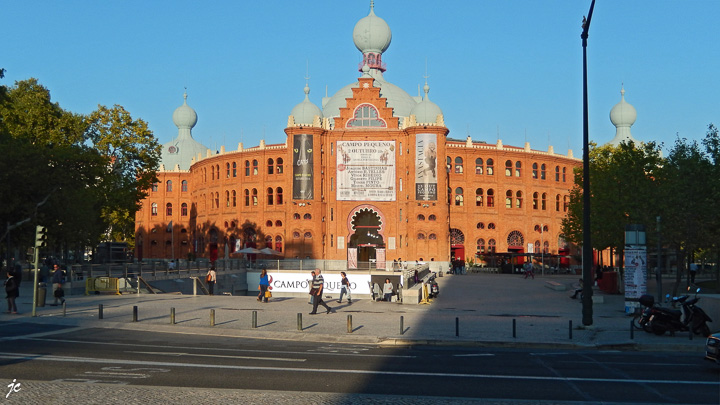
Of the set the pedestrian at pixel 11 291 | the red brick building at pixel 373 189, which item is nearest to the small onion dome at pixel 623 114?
the red brick building at pixel 373 189

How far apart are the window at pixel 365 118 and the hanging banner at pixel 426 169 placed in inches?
199

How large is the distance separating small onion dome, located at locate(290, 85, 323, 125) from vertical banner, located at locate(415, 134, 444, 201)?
11.6 m

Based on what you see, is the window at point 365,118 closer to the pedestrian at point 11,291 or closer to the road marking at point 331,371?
the pedestrian at point 11,291

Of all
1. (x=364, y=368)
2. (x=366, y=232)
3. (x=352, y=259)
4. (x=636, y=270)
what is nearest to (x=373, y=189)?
(x=366, y=232)

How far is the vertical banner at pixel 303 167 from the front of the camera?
6931 centimetres

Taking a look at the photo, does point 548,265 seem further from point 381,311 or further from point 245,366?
point 245,366

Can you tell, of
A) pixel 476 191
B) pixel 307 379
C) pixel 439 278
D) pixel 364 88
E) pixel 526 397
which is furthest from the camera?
pixel 476 191

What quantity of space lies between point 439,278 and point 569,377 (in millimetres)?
45463

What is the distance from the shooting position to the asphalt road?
12752mm

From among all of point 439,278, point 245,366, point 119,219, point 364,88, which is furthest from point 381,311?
point 364,88

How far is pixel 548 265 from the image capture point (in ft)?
241

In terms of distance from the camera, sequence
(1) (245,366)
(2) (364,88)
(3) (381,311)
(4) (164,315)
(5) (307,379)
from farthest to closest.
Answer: (2) (364,88), (3) (381,311), (4) (164,315), (1) (245,366), (5) (307,379)

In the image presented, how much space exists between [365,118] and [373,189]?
748cm

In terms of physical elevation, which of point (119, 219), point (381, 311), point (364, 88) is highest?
point (364, 88)
